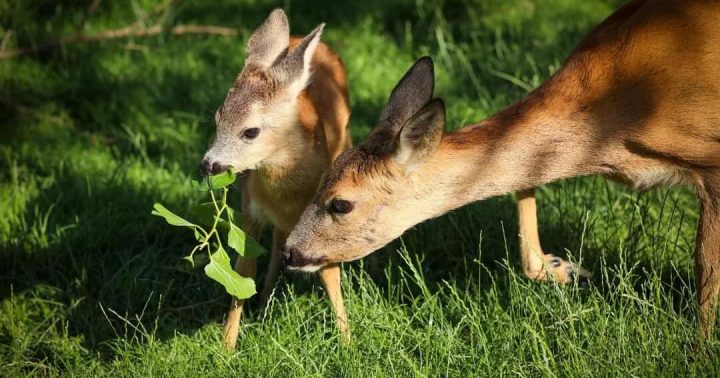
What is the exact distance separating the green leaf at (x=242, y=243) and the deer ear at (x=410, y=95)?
0.75m

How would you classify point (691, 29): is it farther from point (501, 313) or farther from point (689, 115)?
point (501, 313)

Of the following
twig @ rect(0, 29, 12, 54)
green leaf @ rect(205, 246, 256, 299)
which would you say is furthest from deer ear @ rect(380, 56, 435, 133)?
twig @ rect(0, 29, 12, 54)

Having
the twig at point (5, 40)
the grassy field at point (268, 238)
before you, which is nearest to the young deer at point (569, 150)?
the grassy field at point (268, 238)


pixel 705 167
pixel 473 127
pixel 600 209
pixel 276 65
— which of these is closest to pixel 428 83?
pixel 473 127

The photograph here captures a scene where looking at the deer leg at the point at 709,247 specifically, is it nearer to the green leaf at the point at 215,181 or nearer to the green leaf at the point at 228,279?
the green leaf at the point at 228,279

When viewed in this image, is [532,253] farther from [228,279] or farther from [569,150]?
[228,279]

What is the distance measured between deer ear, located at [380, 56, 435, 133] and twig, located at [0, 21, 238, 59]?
323cm

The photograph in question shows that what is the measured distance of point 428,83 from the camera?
4.62m

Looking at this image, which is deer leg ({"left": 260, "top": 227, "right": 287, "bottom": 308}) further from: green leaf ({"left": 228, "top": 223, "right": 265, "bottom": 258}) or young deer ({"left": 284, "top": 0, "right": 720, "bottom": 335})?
young deer ({"left": 284, "top": 0, "right": 720, "bottom": 335})

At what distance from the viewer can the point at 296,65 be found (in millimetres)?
5031

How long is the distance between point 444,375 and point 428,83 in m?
1.20

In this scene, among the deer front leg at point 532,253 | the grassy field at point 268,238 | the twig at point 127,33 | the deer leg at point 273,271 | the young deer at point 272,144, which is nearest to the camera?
the grassy field at point 268,238

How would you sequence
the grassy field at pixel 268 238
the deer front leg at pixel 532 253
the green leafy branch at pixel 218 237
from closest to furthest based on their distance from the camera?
the grassy field at pixel 268 238
the green leafy branch at pixel 218 237
the deer front leg at pixel 532 253

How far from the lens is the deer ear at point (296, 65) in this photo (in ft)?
16.5
